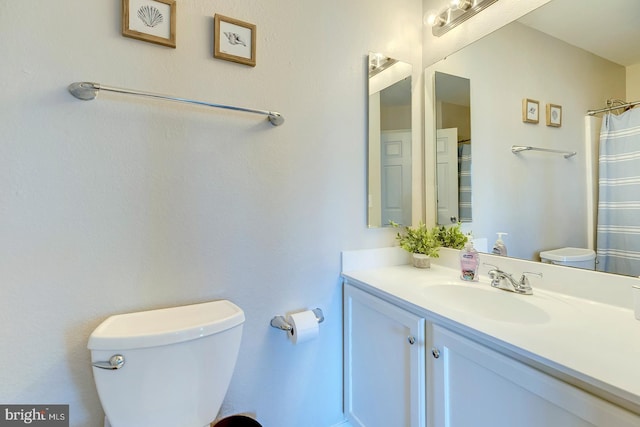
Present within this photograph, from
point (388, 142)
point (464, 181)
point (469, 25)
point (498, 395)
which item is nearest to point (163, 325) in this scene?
point (498, 395)

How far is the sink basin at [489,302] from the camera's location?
Result: 1.02 m

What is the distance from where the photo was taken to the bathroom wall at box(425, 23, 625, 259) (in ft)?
3.50

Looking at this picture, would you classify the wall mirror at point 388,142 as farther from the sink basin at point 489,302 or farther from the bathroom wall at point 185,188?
the sink basin at point 489,302

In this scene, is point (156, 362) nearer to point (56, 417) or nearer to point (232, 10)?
point (56, 417)

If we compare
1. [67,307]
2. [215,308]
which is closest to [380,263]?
[215,308]

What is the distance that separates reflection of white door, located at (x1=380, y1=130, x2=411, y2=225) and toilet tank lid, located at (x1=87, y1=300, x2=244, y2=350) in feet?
3.16

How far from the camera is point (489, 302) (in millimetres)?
1150

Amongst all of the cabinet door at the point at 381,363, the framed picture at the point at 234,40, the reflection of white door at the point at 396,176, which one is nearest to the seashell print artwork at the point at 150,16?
the framed picture at the point at 234,40

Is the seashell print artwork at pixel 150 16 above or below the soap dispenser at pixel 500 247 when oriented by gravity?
above

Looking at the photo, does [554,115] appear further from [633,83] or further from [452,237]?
[452,237]

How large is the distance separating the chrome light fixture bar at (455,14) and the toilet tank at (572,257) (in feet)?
3.99

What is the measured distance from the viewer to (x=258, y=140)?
1209mm

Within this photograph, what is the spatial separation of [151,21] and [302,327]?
1.32m

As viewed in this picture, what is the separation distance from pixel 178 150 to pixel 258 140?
0.32m
